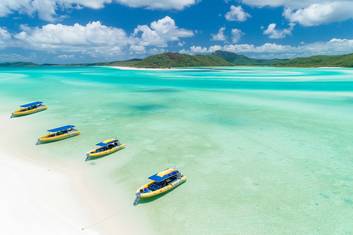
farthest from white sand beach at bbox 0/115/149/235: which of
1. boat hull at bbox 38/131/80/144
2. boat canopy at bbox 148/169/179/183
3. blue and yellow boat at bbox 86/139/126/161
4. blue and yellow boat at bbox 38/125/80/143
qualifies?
blue and yellow boat at bbox 38/125/80/143

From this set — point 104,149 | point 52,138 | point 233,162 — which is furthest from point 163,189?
point 52,138

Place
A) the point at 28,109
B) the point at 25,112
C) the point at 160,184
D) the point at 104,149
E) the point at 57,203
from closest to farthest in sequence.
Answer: the point at 57,203 → the point at 160,184 → the point at 104,149 → the point at 25,112 → the point at 28,109

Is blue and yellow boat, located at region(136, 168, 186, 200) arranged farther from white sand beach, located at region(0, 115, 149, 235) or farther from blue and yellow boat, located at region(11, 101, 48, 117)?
blue and yellow boat, located at region(11, 101, 48, 117)

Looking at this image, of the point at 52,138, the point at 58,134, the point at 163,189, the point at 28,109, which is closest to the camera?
the point at 163,189

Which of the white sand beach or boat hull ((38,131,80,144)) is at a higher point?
boat hull ((38,131,80,144))

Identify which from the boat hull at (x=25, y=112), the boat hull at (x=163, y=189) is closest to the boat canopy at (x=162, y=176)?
the boat hull at (x=163, y=189)

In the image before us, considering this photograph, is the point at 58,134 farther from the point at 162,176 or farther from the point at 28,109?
the point at 162,176

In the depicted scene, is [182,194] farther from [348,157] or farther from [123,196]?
[348,157]
